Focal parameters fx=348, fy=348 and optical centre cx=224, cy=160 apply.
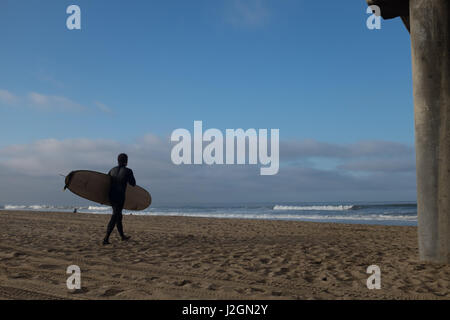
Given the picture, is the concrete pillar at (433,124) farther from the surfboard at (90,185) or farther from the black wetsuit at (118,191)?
the surfboard at (90,185)

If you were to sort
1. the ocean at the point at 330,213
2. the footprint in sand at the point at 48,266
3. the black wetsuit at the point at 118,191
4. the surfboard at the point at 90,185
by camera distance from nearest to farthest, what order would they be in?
1. the footprint in sand at the point at 48,266
2. the black wetsuit at the point at 118,191
3. the surfboard at the point at 90,185
4. the ocean at the point at 330,213

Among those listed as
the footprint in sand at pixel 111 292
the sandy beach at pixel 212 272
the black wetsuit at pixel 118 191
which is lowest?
the sandy beach at pixel 212 272

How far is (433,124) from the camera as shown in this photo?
5715mm

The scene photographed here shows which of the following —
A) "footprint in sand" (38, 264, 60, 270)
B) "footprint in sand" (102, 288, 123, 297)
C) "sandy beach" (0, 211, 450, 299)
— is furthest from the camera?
"footprint in sand" (38, 264, 60, 270)

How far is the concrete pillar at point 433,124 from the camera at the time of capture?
566cm

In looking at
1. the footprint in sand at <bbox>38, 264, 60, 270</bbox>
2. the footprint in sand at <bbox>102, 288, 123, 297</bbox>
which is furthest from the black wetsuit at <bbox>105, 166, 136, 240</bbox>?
the footprint in sand at <bbox>102, 288, 123, 297</bbox>

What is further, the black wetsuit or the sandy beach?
the black wetsuit

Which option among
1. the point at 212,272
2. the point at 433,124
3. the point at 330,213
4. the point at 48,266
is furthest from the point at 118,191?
the point at 330,213

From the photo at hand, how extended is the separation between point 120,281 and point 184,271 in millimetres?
1018

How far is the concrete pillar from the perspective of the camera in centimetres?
566

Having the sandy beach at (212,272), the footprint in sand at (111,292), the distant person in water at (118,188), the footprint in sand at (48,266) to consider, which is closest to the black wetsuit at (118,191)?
the distant person in water at (118,188)

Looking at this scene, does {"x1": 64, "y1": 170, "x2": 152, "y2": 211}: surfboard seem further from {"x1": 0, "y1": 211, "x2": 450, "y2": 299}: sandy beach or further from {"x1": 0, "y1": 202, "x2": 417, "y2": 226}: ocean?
{"x1": 0, "y1": 202, "x2": 417, "y2": 226}: ocean
